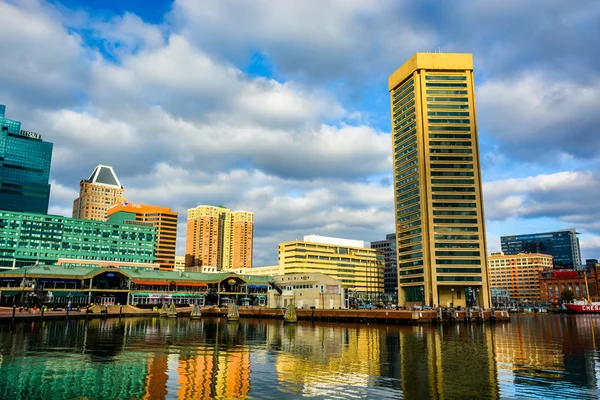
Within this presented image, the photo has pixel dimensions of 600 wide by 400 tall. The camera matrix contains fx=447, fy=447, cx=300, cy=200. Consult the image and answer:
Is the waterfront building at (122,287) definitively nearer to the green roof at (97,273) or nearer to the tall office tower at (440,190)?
the green roof at (97,273)

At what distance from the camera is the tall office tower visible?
170750 millimetres

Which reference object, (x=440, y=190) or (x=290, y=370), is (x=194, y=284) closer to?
(x=440, y=190)

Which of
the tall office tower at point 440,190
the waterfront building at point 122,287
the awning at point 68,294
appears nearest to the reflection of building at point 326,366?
the waterfront building at point 122,287

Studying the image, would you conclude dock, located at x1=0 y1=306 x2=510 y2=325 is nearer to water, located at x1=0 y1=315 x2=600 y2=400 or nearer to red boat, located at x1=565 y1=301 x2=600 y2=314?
water, located at x1=0 y1=315 x2=600 y2=400

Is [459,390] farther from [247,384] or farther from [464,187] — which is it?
[464,187]

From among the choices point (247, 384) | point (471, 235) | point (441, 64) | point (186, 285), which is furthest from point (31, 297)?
point (441, 64)

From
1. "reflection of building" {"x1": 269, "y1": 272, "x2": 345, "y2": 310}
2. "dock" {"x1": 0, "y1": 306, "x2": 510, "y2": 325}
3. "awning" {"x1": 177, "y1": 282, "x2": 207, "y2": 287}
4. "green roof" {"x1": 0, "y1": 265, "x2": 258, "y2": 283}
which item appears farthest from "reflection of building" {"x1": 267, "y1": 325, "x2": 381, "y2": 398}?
"awning" {"x1": 177, "y1": 282, "x2": 207, "y2": 287}

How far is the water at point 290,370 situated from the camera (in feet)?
94.5

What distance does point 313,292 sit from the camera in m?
136

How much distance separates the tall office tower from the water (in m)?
115

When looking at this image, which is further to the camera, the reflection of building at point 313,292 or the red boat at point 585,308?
the red boat at point 585,308

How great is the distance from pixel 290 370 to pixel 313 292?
9904cm

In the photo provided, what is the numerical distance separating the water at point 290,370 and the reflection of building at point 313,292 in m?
75.4

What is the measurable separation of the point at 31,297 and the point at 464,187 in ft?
505
